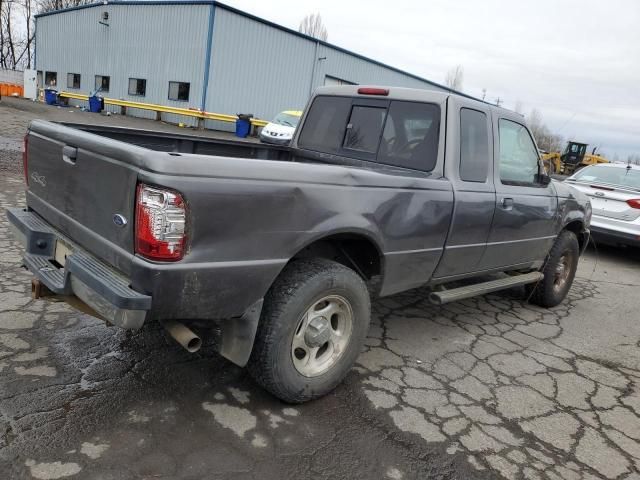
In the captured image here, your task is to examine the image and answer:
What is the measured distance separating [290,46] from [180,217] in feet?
77.2

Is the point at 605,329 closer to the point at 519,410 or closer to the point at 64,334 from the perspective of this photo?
the point at 519,410

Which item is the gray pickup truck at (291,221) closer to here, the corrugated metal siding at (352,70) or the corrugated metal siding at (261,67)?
the corrugated metal siding at (261,67)

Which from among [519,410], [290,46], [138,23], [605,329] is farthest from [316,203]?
[138,23]

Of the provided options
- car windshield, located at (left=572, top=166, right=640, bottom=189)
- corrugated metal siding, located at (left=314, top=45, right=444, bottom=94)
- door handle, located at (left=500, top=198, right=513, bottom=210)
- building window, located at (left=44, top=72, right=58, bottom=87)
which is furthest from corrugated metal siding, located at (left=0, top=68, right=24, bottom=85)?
door handle, located at (left=500, top=198, right=513, bottom=210)

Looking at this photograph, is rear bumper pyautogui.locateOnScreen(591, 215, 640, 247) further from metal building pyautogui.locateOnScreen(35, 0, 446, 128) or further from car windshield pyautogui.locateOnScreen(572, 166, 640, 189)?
metal building pyautogui.locateOnScreen(35, 0, 446, 128)

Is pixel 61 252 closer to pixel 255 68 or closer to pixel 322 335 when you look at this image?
pixel 322 335

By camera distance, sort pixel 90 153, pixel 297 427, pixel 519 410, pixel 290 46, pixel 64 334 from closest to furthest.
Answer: pixel 90 153
pixel 297 427
pixel 519 410
pixel 64 334
pixel 290 46

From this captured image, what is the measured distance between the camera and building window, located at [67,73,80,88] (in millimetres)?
29234

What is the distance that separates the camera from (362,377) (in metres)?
3.47

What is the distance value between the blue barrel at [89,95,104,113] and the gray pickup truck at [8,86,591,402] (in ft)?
75.7

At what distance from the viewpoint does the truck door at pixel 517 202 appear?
4145 millimetres

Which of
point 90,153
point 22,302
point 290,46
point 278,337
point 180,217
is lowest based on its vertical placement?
point 22,302

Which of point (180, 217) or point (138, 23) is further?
point (138, 23)

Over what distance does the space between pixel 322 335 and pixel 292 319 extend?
31cm
